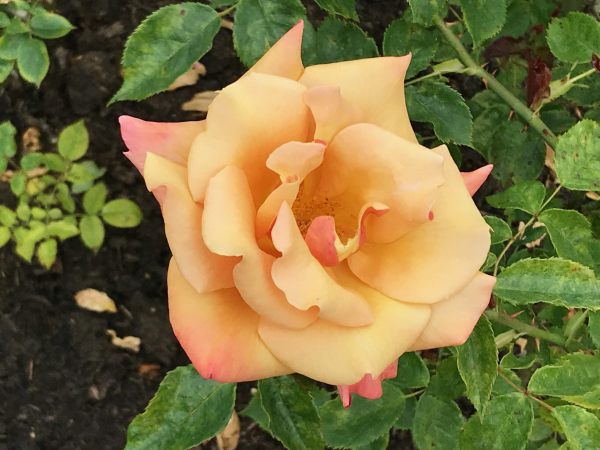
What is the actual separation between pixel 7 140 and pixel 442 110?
40.3 inches

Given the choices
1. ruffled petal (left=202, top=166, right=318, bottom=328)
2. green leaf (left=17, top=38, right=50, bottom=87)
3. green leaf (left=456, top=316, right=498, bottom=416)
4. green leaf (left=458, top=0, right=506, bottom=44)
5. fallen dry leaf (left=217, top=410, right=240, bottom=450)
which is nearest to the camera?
Result: ruffled petal (left=202, top=166, right=318, bottom=328)

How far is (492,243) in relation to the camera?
1.15 m

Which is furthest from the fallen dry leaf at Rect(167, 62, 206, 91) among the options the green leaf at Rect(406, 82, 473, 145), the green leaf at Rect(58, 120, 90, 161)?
the green leaf at Rect(406, 82, 473, 145)

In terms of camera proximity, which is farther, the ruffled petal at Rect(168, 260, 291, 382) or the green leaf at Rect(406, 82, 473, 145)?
the green leaf at Rect(406, 82, 473, 145)

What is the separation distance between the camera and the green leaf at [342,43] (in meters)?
1.14

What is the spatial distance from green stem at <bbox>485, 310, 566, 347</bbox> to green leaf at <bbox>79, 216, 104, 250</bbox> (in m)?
0.94

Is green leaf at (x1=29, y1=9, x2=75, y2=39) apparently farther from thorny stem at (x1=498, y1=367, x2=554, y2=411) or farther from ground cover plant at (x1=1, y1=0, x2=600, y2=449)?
thorny stem at (x1=498, y1=367, x2=554, y2=411)

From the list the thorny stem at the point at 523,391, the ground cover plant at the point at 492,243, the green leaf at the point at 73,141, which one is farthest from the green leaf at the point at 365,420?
the green leaf at the point at 73,141

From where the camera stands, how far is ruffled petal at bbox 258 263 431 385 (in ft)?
2.42

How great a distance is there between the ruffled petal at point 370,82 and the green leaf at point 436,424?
1.99 ft

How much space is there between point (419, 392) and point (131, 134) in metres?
0.74

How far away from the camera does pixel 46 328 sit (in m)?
1.70

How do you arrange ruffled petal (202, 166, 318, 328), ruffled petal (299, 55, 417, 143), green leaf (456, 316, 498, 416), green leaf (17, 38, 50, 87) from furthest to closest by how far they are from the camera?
1. green leaf (17, 38, 50, 87)
2. green leaf (456, 316, 498, 416)
3. ruffled petal (299, 55, 417, 143)
4. ruffled petal (202, 166, 318, 328)

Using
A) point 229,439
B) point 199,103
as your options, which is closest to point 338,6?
point 199,103
